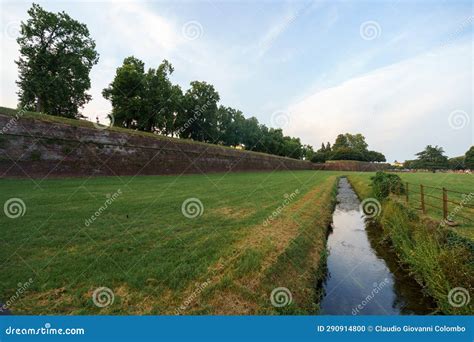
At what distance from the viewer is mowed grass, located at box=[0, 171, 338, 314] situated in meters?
4.22

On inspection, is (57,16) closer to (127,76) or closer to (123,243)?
(127,76)

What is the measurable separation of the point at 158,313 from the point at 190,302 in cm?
57

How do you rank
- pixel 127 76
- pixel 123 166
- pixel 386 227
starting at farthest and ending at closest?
1. pixel 127 76
2. pixel 123 166
3. pixel 386 227

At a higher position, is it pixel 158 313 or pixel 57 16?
pixel 57 16

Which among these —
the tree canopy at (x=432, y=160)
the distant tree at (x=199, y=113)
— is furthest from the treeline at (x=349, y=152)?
the distant tree at (x=199, y=113)

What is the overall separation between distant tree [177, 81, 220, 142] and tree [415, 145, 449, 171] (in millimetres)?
74806

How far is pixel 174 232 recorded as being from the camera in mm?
7355

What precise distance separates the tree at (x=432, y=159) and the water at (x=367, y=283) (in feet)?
296

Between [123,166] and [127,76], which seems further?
[127,76]

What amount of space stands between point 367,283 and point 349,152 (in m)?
98.1

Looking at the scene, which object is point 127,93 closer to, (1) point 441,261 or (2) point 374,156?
(1) point 441,261

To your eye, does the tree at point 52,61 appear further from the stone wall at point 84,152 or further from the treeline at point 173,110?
the stone wall at point 84,152

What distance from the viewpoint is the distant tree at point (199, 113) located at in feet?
155

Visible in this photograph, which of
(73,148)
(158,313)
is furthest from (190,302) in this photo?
(73,148)
